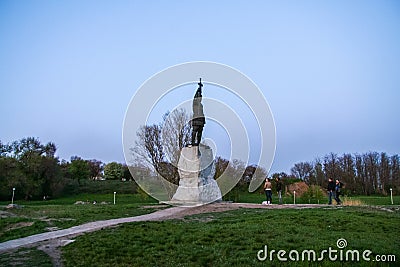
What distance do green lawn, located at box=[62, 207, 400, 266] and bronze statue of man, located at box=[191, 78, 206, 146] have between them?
30.8 feet

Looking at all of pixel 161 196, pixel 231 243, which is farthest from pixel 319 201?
pixel 231 243

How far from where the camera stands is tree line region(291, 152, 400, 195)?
54719 millimetres

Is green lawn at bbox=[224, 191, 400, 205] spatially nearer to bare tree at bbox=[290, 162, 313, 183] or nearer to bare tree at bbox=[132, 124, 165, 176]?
bare tree at bbox=[132, 124, 165, 176]

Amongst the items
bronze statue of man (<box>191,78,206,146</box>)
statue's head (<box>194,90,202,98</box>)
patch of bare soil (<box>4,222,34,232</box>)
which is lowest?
patch of bare soil (<box>4,222,34,232</box>)

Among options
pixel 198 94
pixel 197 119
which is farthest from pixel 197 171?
pixel 198 94

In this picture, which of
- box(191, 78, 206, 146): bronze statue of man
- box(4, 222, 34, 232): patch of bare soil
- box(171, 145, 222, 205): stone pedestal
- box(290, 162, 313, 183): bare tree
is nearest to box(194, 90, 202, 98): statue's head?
box(191, 78, 206, 146): bronze statue of man

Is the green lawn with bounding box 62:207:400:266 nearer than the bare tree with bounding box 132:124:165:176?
Yes

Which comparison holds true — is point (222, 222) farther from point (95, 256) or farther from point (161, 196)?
point (161, 196)

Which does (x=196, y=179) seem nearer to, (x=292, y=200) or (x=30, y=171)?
(x=292, y=200)

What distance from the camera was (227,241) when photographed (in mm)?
10484

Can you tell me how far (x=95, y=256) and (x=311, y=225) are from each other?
24.3ft

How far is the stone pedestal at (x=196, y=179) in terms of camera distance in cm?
2162

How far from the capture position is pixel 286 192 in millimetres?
43562

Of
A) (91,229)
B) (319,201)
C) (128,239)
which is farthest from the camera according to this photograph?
(319,201)
